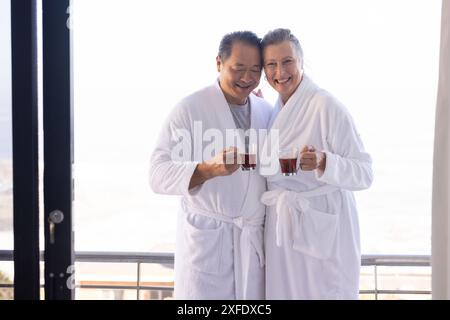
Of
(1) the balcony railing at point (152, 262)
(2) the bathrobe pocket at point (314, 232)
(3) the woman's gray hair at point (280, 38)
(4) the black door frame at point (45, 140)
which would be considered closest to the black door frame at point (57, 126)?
(4) the black door frame at point (45, 140)

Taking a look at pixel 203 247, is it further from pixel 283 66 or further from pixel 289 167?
pixel 283 66

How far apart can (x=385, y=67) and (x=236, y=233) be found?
29.9 inches

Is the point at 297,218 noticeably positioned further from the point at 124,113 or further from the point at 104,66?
the point at 104,66

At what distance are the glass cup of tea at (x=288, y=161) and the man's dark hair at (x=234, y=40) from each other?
1.20 feet

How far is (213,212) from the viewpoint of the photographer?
72.8 inches

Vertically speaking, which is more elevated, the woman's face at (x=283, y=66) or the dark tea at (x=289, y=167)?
the woman's face at (x=283, y=66)

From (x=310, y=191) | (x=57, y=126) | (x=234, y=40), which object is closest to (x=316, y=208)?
(x=310, y=191)

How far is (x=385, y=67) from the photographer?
6.11 feet

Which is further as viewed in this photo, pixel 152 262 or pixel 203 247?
pixel 152 262

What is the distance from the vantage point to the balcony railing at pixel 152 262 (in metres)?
1.94

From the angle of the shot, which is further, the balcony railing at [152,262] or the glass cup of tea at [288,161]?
the balcony railing at [152,262]

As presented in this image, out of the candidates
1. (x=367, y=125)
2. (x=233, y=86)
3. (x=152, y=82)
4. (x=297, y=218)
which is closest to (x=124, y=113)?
(x=152, y=82)

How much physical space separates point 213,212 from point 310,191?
0.33m

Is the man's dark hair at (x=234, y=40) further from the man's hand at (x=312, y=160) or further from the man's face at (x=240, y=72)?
the man's hand at (x=312, y=160)
